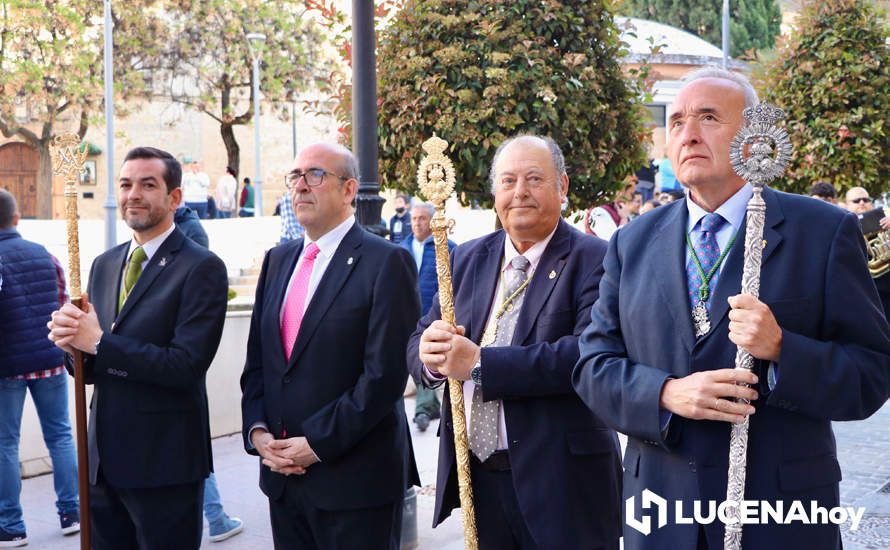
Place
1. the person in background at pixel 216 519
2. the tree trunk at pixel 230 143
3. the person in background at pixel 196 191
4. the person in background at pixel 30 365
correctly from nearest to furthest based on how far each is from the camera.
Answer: the person in background at pixel 216 519 → the person in background at pixel 30 365 → the person in background at pixel 196 191 → the tree trunk at pixel 230 143

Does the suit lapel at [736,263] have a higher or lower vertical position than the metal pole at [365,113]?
lower

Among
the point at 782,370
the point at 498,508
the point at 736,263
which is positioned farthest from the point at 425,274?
the point at 782,370

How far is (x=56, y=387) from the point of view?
699 cm

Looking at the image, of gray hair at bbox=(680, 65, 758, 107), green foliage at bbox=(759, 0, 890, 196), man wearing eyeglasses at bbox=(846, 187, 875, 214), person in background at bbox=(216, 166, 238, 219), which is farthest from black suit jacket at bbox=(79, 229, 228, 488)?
person in background at bbox=(216, 166, 238, 219)

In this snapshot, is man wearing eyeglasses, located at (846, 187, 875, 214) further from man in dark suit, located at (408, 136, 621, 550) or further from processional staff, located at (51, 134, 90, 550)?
processional staff, located at (51, 134, 90, 550)

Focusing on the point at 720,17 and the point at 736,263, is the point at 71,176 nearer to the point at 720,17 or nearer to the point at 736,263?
the point at 736,263

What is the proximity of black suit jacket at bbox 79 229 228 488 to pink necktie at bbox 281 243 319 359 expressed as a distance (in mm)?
411

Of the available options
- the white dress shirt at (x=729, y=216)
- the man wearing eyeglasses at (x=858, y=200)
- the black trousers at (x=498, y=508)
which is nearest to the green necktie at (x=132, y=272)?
the black trousers at (x=498, y=508)

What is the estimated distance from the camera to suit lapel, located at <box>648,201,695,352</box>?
9.73 ft

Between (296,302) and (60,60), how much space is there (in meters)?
28.6

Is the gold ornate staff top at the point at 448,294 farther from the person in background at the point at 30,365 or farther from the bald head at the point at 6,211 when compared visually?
the bald head at the point at 6,211

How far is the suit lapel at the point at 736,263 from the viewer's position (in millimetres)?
2904

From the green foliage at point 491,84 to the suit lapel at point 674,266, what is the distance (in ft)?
10.4

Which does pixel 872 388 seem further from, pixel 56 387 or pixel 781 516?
pixel 56 387
